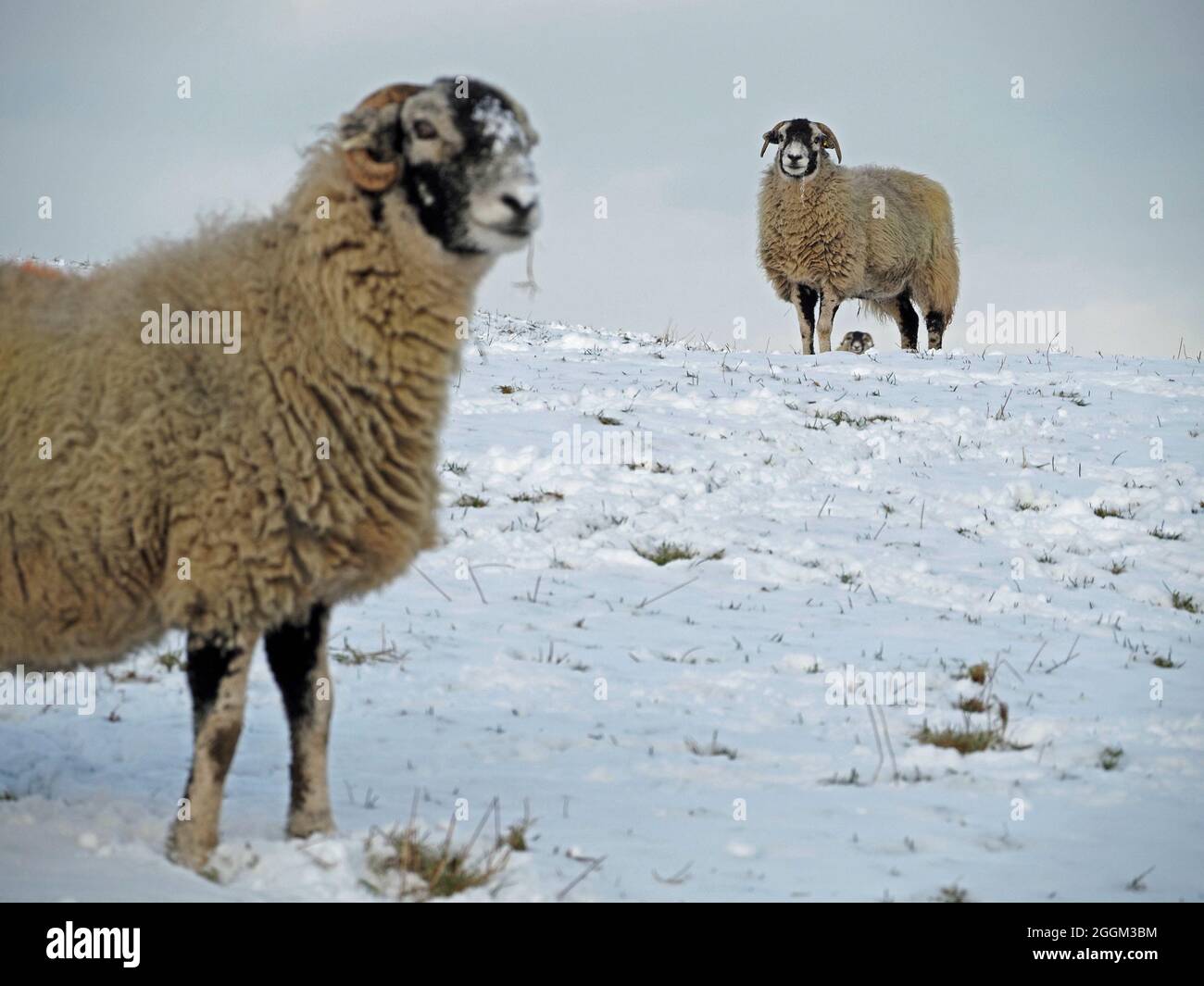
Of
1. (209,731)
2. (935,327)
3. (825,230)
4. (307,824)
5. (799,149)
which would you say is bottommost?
(307,824)

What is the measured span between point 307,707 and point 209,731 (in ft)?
1.32

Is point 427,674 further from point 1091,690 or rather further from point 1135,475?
point 1135,475

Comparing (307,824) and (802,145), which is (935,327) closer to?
(802,145)

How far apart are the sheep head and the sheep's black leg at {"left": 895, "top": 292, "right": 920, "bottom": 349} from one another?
3418 millimetres

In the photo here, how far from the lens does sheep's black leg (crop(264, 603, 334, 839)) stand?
4.51 metres

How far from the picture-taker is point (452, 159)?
4.30 m

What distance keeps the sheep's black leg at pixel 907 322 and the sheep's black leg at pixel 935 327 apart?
0.36 meters

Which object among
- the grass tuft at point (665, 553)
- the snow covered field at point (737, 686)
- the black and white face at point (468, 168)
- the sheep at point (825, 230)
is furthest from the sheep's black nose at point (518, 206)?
the sheep at point (825, 230)

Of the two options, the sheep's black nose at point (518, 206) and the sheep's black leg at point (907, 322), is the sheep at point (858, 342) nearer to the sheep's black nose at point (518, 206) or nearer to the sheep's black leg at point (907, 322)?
the sheep's black leg at point (907, 322)

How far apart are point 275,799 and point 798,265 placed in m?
14.6

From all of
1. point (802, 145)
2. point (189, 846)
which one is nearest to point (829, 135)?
point (802, 145)

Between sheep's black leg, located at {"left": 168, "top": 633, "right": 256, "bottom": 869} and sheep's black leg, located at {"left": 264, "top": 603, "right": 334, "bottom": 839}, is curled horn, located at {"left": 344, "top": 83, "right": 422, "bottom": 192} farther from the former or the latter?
sheep's black leg, located at {"left": 168, "top": 633, "right": 256, "bottom": 869}

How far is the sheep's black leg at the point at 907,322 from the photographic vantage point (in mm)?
21312

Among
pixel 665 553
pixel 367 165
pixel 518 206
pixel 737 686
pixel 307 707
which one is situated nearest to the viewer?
pixel 518 206
